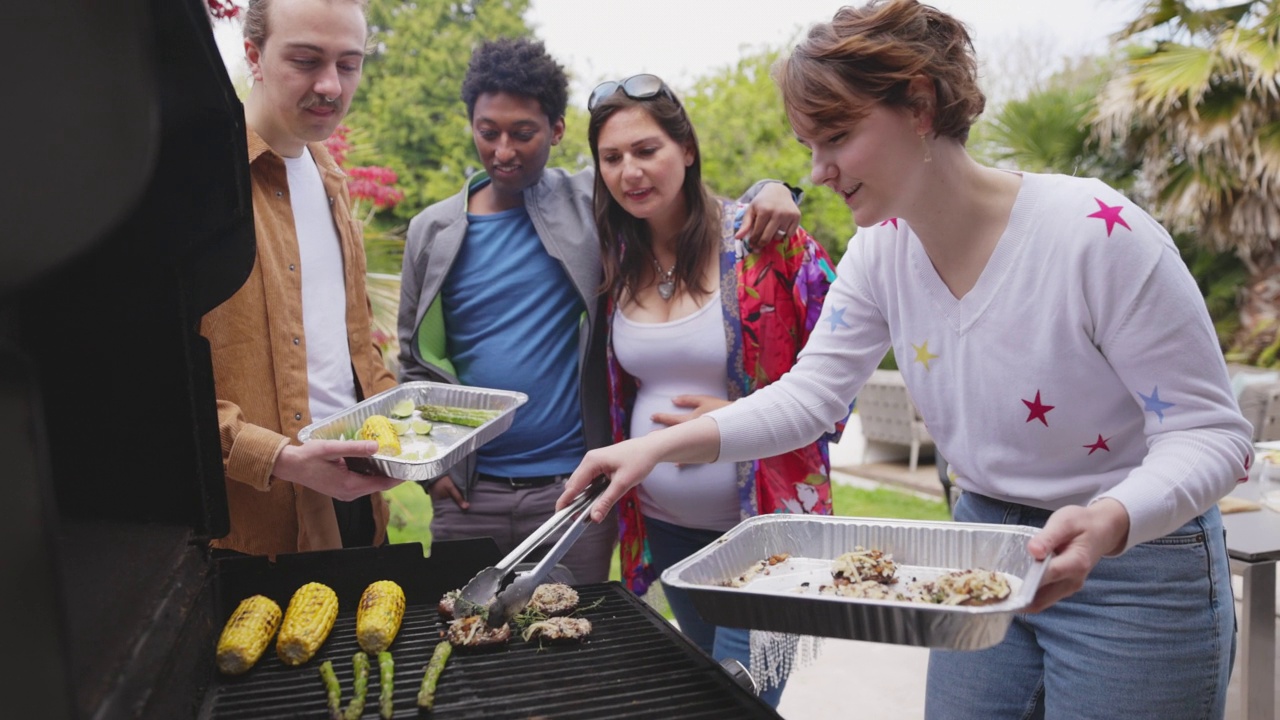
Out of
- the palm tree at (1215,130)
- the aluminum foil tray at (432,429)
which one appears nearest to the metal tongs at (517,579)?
the aluminum foil tray at (432,429)

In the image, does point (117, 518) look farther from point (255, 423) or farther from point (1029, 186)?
point (1029, 186)

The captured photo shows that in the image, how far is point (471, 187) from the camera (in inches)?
146

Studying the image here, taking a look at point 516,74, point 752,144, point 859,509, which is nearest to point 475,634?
point 516,74

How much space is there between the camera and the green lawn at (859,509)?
8.23 metres

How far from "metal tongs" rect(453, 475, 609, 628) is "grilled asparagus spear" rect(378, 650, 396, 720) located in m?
0.22

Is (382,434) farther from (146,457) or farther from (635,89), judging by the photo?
(635,89)

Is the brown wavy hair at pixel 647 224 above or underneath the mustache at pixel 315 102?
underneath

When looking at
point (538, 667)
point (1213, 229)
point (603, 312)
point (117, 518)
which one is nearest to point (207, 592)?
point (117, 518)

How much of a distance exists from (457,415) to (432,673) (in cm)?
118

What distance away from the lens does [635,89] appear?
10.7 feet

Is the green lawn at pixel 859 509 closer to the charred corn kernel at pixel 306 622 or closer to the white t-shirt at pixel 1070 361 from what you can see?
the charred corn kernel at pixel 306 622

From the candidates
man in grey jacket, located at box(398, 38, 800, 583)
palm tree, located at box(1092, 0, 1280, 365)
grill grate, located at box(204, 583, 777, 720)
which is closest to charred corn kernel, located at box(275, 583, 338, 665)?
grill grate, located at box(204, 583, 777, 720)

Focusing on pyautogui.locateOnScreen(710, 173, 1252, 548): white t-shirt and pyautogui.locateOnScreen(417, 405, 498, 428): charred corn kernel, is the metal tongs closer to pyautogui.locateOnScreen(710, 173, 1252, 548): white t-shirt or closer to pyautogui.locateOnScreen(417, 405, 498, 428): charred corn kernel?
pyautogui.locateOnScreen(710, 173, 1252, 548): white t-shirt

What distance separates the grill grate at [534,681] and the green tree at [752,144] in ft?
39.6
